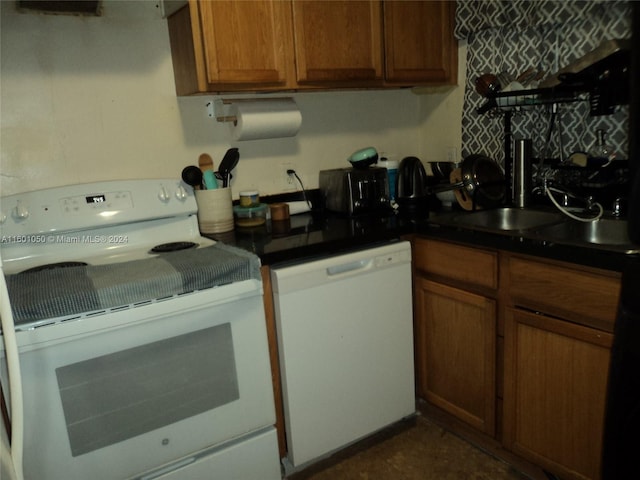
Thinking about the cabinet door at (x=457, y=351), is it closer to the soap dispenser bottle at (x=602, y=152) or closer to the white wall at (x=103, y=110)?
the soap dispenser bottle at (x=602, y=152)

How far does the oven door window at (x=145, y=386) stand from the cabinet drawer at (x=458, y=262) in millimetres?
791

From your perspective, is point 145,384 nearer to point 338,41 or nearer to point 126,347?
point 126,347

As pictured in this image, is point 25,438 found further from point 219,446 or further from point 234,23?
point 234,23

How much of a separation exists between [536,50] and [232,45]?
1188mm

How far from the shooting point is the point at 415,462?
1794 millimetres

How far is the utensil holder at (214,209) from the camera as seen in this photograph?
1.87m

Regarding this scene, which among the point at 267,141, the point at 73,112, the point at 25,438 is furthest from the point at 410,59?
the point at 25,438

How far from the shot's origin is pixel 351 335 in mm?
1716

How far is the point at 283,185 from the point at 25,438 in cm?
138

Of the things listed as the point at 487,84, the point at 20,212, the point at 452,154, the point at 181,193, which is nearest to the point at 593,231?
the point at 487,84

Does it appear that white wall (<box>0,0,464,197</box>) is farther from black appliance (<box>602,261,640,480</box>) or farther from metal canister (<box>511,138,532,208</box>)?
black appliance (<box>602,261,640,480</box>)

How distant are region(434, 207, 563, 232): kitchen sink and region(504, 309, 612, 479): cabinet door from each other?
0.48 metres

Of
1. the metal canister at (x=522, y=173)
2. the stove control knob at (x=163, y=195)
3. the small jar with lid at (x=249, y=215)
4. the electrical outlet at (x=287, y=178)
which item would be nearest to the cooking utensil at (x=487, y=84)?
the metal canister at (x=522, y=173)

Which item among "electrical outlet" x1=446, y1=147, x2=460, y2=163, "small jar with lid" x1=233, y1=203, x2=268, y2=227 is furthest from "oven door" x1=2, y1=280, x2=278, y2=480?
"electrical outlet" x1=446, y1=147, x2=460, y2=163
